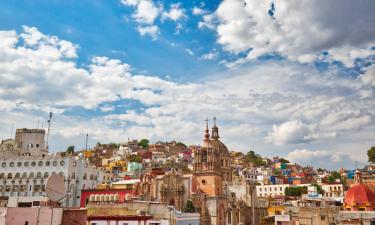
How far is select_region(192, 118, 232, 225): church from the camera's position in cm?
6100

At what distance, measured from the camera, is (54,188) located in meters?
25.7

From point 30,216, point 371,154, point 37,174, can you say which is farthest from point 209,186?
point 371,154

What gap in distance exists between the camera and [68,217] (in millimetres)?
26938

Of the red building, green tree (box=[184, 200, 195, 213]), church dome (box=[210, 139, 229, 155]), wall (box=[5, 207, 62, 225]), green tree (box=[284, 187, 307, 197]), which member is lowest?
green tree (box=[184, 200, 195, 213])

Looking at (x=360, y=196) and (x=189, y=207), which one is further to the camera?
(x=189, y=207)

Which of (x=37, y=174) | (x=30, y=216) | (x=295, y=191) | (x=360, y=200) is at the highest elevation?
(x=37, y=174)

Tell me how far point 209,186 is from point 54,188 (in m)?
42.3

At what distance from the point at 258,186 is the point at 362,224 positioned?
88142mm

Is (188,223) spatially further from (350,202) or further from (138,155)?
(138,155)

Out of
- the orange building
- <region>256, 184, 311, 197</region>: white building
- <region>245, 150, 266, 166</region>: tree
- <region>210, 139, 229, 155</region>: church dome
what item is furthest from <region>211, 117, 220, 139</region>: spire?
<region>245, 150, 266, 166</region>: tree

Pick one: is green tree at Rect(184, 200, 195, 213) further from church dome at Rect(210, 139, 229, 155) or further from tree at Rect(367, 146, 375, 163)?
tree at Rect(367, 146, 375, 163)

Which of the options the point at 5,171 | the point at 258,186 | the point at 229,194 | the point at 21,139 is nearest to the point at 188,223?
the point at 229,194

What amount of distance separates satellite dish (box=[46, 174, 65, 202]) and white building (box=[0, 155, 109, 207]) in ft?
126

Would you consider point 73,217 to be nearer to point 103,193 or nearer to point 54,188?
point 54,188
